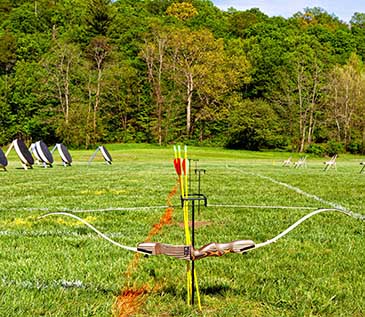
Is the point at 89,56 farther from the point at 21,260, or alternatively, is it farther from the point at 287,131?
the point at 21,260

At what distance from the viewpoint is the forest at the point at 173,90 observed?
45.3 meters

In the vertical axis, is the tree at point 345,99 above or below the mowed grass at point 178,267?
above

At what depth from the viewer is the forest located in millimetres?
45312

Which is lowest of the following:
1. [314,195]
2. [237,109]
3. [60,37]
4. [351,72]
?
[314,195]

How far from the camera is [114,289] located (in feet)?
9.57

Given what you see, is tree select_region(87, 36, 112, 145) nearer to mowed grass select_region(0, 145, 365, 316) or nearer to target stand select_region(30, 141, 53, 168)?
target stand select_region(30, 141, 53, 168)

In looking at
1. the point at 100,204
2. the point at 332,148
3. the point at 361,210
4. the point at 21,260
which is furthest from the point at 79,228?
the point at 332,148

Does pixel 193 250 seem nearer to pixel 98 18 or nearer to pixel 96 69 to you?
pixel 96 69

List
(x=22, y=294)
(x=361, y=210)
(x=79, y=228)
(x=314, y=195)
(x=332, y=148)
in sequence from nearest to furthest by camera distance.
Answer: (x=22, y=294)
(x=79, y=228)
(x=361, y=210)
(x=314, y=195)
(x=332, y=148)

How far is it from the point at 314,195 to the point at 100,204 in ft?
13.7

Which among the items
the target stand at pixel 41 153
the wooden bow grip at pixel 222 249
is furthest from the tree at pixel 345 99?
the wooden bow grip at pixel 222 249

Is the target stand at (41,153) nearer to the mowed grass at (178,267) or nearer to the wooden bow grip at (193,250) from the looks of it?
the mowed grass at (178,267)

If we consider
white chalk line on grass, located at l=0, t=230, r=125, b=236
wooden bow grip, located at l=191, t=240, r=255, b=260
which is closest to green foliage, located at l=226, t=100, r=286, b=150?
white chalk line on grass, located at l=0, t=230, r=125, b=236

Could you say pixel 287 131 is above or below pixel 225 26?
below
